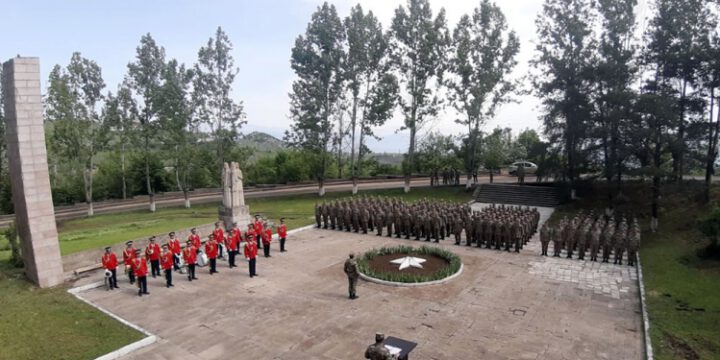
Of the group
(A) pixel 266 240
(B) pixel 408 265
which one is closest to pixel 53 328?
(A) pixel 266 240

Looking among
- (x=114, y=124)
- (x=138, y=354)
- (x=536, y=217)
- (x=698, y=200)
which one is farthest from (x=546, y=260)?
(x=114, y=124)

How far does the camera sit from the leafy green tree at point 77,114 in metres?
24.8

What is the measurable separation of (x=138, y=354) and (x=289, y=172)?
3170 cm

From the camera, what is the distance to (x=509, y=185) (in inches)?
1125

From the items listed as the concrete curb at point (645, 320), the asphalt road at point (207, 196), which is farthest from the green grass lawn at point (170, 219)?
the concrete curb at point (645, 320)

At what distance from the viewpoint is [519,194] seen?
2733cm

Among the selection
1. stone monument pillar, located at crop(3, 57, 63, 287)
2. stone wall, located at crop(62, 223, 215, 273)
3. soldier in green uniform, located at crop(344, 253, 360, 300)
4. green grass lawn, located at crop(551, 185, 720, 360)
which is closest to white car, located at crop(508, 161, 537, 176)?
green grass lawn, located at crop(551, 185, 720, 360)

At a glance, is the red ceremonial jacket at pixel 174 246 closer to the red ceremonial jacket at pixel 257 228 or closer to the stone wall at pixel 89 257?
the stone wall at pixel 89 257

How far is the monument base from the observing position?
18.2m

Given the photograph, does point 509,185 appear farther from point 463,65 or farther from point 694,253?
point 694,253

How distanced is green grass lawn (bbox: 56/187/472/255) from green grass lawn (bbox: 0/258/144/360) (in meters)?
3.95

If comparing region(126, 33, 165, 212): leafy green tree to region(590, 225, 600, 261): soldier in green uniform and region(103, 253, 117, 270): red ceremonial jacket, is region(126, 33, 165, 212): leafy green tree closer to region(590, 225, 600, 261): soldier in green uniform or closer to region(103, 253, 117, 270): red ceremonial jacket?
region(103, 253, 117, 270): red ceremonial jacket

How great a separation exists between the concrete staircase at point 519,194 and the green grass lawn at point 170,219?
1.11 m

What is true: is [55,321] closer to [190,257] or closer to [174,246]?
[190,257]
